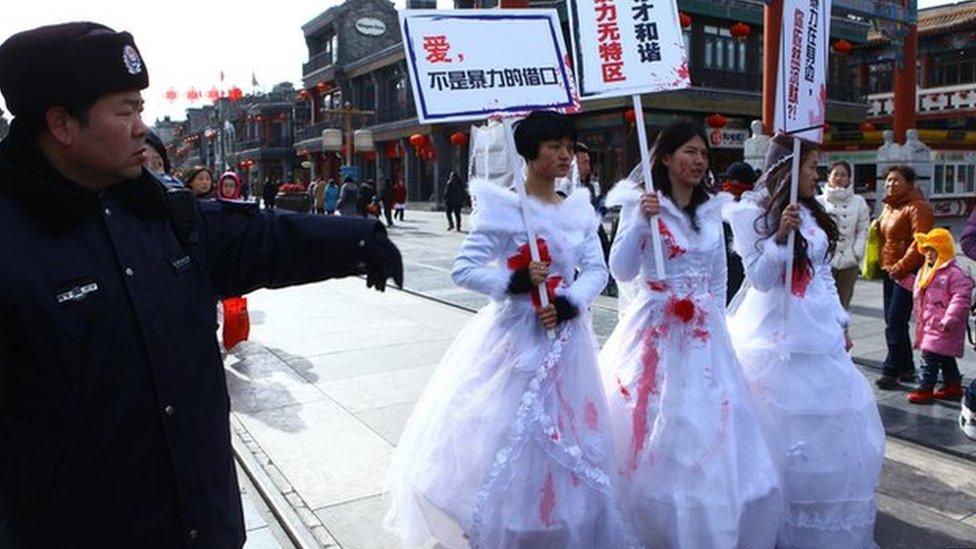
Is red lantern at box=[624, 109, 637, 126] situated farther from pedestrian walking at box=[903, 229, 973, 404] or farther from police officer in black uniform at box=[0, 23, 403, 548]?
police officer in black uniform at box=[0, 23, 403, 548]

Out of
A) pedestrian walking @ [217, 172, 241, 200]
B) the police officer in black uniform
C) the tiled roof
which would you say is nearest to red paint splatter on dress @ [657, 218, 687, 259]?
the police officer in black uniform

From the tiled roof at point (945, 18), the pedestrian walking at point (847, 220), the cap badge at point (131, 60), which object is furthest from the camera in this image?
the tiled roof at point (945, 18)

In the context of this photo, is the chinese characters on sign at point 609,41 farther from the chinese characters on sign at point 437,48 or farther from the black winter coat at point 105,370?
the black winter coat at point 105,370

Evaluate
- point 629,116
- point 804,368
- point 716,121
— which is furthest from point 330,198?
point 804,368

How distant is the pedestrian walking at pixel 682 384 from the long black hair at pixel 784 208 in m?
0.40

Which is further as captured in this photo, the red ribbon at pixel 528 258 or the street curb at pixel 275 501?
the street curb at pixel 275 501

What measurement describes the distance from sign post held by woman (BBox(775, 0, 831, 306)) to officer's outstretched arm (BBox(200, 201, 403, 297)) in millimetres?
2466

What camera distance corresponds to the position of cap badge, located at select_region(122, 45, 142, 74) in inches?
63.9

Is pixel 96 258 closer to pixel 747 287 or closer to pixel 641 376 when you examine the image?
pixel 641 376

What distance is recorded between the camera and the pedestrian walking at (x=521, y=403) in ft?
9.52

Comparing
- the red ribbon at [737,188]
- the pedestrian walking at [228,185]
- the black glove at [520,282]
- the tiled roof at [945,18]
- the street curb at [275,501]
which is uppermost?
the tiled roof at [945,18]

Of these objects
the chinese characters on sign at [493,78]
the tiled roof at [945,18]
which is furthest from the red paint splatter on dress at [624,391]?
the tiled roof at [945,18]

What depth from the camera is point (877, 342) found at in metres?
7.10

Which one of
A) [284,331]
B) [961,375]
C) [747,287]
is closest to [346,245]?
[747,287]
